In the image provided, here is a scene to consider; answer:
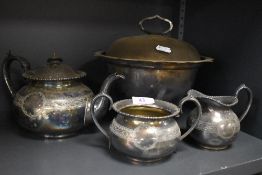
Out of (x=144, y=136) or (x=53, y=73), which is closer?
(x=144, y=136)

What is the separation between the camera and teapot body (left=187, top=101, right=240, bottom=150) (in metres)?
0.64

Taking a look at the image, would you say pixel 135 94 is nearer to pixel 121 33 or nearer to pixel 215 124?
pixel 215 124

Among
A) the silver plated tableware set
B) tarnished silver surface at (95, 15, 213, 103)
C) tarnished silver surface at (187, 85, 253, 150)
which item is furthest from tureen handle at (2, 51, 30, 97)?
tarnished silver surface at (187, 85, 253, 150)

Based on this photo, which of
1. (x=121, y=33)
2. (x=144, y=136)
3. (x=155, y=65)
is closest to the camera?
(x=144, y=136)

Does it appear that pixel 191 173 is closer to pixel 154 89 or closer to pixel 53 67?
pixel 154 89

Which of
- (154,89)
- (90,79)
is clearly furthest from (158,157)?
(90,79)

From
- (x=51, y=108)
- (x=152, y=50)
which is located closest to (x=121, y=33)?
(x=152, y=50)

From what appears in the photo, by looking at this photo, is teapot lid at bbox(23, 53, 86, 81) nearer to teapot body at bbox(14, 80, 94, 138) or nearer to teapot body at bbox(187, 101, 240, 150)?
teapot body at bbox(14, 80, 94, 138)

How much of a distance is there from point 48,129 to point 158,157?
25 cm

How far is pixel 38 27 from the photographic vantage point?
0.84 m

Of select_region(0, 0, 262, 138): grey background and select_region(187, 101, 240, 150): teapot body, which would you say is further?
select_region(0, 0, 262, 138): grey background

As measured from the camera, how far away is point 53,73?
0.67 meters

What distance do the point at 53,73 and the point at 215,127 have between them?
37 centimetres

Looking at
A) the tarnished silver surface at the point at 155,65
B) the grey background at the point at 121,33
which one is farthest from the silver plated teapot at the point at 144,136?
the grey background at the point at 121,33
